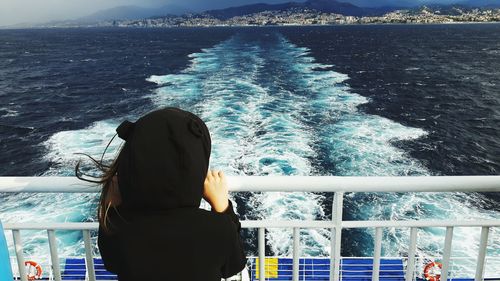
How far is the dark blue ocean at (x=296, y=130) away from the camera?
1180 centimetres

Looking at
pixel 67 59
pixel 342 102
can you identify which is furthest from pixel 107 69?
pixel 342 102

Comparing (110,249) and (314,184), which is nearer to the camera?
(110,249)

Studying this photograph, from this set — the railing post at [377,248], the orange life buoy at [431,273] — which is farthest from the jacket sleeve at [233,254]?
the orange life buoy at [431,273]

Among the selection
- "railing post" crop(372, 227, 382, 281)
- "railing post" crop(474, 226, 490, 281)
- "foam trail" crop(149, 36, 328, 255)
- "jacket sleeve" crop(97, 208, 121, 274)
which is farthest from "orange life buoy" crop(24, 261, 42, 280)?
"railing post" crop(474, 226, 490, 281)

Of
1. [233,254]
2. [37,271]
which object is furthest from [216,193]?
[37,271]

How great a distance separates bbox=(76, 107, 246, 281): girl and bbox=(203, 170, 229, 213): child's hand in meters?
0.10

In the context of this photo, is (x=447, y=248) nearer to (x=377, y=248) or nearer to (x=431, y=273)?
(x=377, y=248)

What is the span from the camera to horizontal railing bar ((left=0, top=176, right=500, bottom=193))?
1981 millimetres

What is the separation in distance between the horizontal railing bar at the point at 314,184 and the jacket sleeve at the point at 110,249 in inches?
20.9

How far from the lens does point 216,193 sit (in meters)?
1.59

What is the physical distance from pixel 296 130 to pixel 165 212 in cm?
1778

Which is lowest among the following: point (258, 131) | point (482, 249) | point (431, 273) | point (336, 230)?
point (431, 273)

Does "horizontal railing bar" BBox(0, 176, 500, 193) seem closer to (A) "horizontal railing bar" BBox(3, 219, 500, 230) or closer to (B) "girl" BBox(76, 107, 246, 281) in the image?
(A) "horizontal railing bar" BBox(3, 219, 500, 230)

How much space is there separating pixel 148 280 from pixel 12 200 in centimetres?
1327
